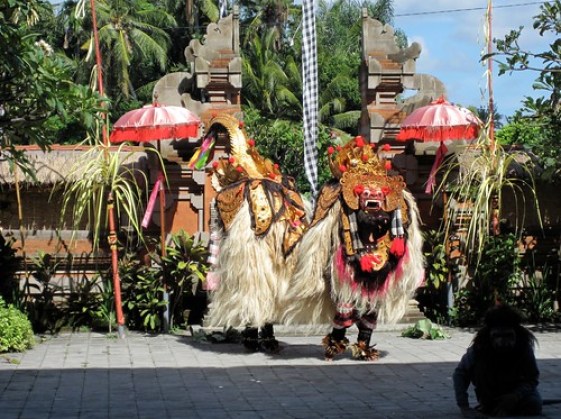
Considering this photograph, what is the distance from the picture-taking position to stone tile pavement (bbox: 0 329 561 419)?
8.52 meters

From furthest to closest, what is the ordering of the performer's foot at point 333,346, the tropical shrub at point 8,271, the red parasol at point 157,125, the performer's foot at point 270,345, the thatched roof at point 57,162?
the thatched roof at point 57,162 < the tropical shrub at point 8,271 < the red parasol at point 157,125 < the performer's foot at point 270,345 < the performer's foot at point 333,346

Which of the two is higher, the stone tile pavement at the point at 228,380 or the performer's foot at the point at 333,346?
the performer's foot at the point at 333,346

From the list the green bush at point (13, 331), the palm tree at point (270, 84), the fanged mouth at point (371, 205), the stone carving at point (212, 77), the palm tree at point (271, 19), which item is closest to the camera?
the fanged mouth at point (371, 205)

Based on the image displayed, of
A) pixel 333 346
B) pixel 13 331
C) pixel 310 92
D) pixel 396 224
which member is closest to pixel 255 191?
pixel 396 224

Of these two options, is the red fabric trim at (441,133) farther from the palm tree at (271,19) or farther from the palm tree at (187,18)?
the palm tree at (187,18)

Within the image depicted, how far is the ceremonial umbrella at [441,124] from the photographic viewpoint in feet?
44.7

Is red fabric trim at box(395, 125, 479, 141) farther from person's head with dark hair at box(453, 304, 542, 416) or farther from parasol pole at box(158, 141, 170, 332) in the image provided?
person's head with dark hair at box(453, 304, 542, 416)

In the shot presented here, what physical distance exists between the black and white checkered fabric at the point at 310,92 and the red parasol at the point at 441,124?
2.41m

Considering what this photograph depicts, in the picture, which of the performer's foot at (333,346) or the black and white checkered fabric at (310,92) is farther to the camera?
the black and white checkered fabric at (310,92)

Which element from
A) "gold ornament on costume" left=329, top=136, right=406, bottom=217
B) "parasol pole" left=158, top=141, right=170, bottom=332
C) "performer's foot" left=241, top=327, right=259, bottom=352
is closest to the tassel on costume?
"gold ornament on costume" left=329, top=136, right=406, bottom=217

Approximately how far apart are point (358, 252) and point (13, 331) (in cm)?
397

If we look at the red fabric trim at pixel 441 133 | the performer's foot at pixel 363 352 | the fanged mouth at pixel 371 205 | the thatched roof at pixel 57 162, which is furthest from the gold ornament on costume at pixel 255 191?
the red fabric trim at pixel 441 133

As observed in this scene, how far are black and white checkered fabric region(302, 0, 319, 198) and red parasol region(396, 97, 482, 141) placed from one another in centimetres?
241

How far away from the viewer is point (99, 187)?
44.1 feet
